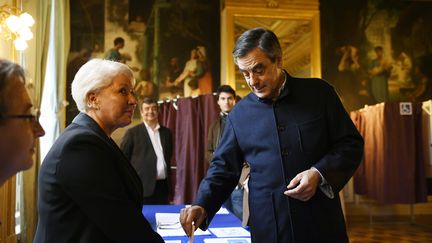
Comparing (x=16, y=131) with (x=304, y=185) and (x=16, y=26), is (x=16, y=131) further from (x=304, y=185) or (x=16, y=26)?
(x=16, y=26)

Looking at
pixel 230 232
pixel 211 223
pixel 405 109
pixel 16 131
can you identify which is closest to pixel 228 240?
pixel 230 232

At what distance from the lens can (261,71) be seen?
1.94 metres

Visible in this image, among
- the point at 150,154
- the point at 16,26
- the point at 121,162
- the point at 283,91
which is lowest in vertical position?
the point at 150,154

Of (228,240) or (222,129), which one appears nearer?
(228,240)

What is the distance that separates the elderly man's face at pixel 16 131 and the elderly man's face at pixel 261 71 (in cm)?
102

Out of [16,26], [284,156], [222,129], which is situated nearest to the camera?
[284,156]

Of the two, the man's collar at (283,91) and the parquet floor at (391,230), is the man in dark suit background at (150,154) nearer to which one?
the man's collar at (283,91)

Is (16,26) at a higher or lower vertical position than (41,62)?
higher

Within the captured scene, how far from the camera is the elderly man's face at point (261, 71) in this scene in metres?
1.93

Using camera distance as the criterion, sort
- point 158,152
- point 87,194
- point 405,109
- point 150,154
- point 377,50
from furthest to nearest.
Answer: point 377,50
point 405,109
point 158,152
point 150,154
point 87,194

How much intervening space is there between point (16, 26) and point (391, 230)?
7.00 meters

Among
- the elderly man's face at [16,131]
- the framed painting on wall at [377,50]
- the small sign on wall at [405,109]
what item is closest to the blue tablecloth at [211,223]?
the elderly man's face at [16,131]

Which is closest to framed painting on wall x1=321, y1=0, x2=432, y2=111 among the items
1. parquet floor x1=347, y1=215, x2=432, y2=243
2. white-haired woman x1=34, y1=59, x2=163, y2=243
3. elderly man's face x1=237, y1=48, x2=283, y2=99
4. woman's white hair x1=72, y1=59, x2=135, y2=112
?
parquet floor x1=347, y1=215, x2=432, y2=243

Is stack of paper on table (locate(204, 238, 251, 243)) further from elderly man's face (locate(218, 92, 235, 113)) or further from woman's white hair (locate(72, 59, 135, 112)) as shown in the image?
elderly man's face (locate(218, 92, 235, 113))
